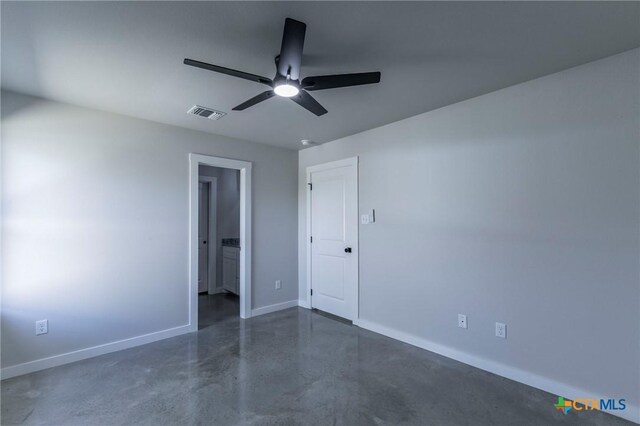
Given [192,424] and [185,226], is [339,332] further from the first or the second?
[185,226]

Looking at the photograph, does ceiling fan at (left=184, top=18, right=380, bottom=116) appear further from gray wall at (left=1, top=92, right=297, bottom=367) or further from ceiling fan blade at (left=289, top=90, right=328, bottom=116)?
gray wall at (left=1, top=92, right=297, bottom=367)

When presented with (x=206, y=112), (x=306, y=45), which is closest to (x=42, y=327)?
(x=206, y=112)

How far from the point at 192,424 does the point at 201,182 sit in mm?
4213

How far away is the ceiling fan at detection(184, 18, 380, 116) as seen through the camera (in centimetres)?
156

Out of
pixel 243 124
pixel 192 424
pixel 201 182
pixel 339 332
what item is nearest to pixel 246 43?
pixel 243 124

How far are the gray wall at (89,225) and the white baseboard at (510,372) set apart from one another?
2.62m

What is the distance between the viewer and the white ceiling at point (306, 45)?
5.38ft

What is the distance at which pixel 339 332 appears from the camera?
357 cm

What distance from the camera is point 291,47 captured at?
161cm

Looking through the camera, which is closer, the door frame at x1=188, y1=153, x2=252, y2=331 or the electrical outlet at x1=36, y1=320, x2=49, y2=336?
the electrical outlet at x1=36, y1=320, x2=49, y2=336

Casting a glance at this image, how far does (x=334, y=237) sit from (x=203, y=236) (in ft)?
9.06

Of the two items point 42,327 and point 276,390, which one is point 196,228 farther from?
point 276,390

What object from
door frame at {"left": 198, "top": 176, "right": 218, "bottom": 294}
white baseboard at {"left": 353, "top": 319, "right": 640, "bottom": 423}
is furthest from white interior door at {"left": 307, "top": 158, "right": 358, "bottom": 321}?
door frame at {"left": 198, "top": 176, "right": 218, "bottom": 294}

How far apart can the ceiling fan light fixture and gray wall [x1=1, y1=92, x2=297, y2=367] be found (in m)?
2.14
